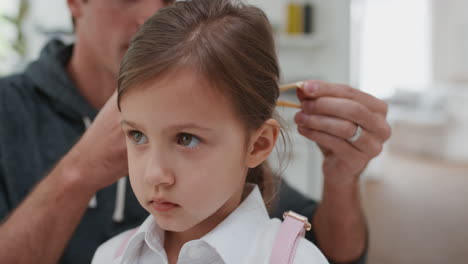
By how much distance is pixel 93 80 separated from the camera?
3.97 ft

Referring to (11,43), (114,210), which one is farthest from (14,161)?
(11,43)

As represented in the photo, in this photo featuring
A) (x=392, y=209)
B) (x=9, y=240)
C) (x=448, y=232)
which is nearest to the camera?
(x=9, y=240)

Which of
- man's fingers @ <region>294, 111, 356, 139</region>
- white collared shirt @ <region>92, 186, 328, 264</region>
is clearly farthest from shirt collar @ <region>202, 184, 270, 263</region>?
man's fingers @ <region>294, 111, 356, 139</region>

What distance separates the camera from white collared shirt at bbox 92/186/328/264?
57 cm

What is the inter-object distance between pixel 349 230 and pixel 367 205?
3658 mm

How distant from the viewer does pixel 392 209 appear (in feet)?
14.3

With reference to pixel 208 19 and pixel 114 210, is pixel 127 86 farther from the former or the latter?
pixel 114 210

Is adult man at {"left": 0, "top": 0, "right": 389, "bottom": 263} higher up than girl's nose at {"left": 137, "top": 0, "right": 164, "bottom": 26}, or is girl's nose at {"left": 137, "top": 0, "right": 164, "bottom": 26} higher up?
girl's nose at {"left": 137, "top": 0, "right": 164, "bottom": 26}

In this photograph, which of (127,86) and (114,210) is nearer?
(127,86)

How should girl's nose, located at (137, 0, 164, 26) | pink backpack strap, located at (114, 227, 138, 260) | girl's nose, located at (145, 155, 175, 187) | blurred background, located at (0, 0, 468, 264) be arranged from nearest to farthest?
girl's nose, located at (145, 155, 175, 187)
pink backpack strap, located at (114, 227, 138, 260)
girl's nose, located at (137, 0, 164, 26)
blurred background, located at (0, 0, 468, 264)

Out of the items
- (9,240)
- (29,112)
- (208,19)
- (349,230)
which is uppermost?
(208,19)

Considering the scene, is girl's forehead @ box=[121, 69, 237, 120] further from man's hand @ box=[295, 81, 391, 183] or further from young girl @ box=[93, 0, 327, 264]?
man's hand @ box=[295, 81, 391, 183]

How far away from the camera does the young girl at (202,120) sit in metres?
0.53

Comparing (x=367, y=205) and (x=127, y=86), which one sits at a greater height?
(x=127, y=86)
